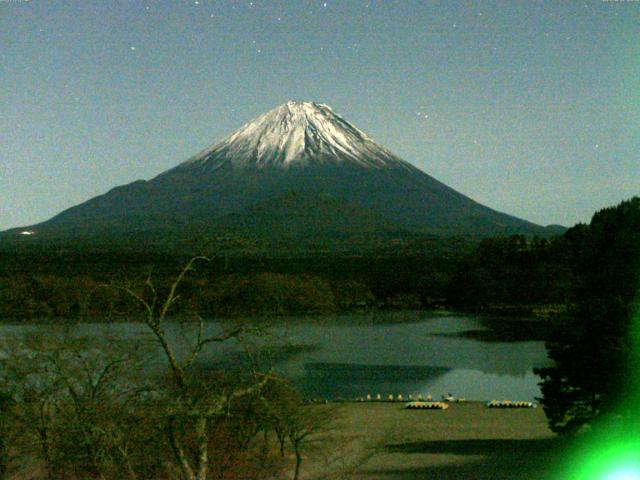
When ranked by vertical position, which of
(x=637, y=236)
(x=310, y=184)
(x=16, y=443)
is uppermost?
(x=310, y=184)

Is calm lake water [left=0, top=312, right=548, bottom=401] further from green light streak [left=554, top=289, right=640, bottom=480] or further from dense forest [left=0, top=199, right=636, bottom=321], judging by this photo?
green light streak [left=554, top=289, right=640, bottom=480]

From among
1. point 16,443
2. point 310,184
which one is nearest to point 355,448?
point 16,443

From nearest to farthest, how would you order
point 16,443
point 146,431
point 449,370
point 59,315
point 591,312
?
point 146,431, point 16,443, point 591,312, point 449,370, point 59,315

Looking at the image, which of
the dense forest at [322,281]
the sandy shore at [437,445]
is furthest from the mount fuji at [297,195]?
the sandy shore at [437,445]

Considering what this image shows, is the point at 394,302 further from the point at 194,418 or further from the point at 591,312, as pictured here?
the point at 194,418

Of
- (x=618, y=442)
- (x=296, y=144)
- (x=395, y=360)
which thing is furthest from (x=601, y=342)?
(x=296, y=144)

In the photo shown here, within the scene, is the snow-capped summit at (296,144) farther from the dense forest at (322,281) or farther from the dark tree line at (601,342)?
the dark tree line at (601,342)

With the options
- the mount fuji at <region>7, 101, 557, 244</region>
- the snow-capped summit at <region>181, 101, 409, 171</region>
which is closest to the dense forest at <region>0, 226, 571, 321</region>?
the mount fuji at <region>7, 101, 557, 244</region>
